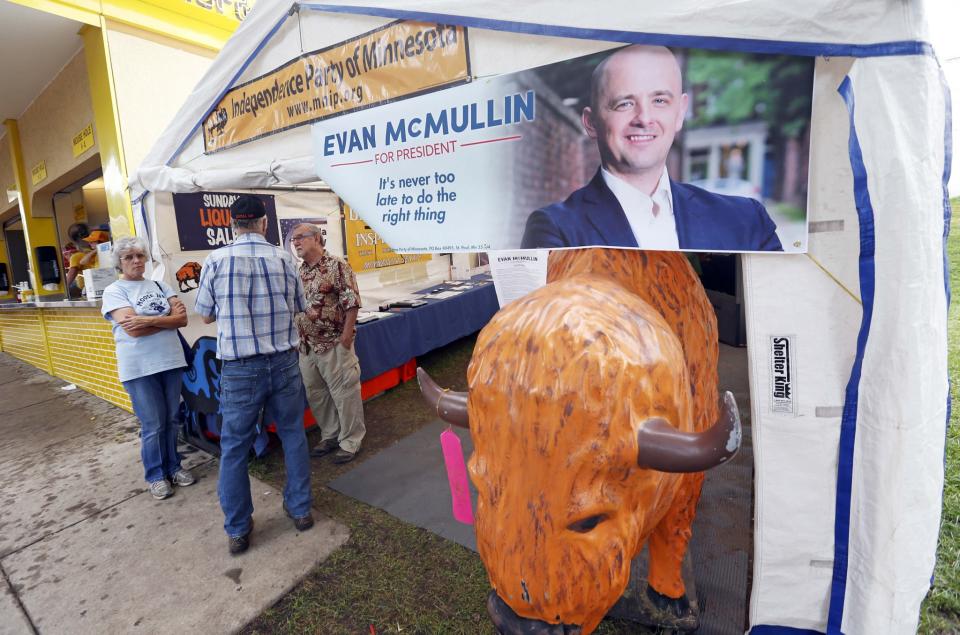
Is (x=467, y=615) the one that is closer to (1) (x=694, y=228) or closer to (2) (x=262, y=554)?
(2) (x=262, y=554)

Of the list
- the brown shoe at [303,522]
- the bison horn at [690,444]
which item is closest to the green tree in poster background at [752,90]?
the bison horn at [690,444]

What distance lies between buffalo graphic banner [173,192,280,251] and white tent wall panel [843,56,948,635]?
187 inches

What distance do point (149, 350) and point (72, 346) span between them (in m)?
4.31

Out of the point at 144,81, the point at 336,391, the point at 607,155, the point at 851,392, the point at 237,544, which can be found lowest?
the point at 237,544

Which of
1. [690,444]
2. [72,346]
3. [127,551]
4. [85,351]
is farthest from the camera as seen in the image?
[72,346]

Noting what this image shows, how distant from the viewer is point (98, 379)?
20.7 ft

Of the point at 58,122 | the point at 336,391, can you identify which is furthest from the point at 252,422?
the point at 58,122

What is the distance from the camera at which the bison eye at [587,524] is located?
116 centimetres

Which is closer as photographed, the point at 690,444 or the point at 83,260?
the point at 690,444

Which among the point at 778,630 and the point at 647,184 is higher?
the point at 647,184

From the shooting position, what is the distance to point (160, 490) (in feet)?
12.4

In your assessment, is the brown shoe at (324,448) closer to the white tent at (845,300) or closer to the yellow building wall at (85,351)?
the yellow building wall at (85,351)

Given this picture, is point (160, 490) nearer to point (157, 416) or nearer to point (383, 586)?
point (157, 416)

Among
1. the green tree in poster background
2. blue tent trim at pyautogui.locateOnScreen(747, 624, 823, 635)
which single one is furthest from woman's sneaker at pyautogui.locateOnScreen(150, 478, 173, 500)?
the green tree in poster background
